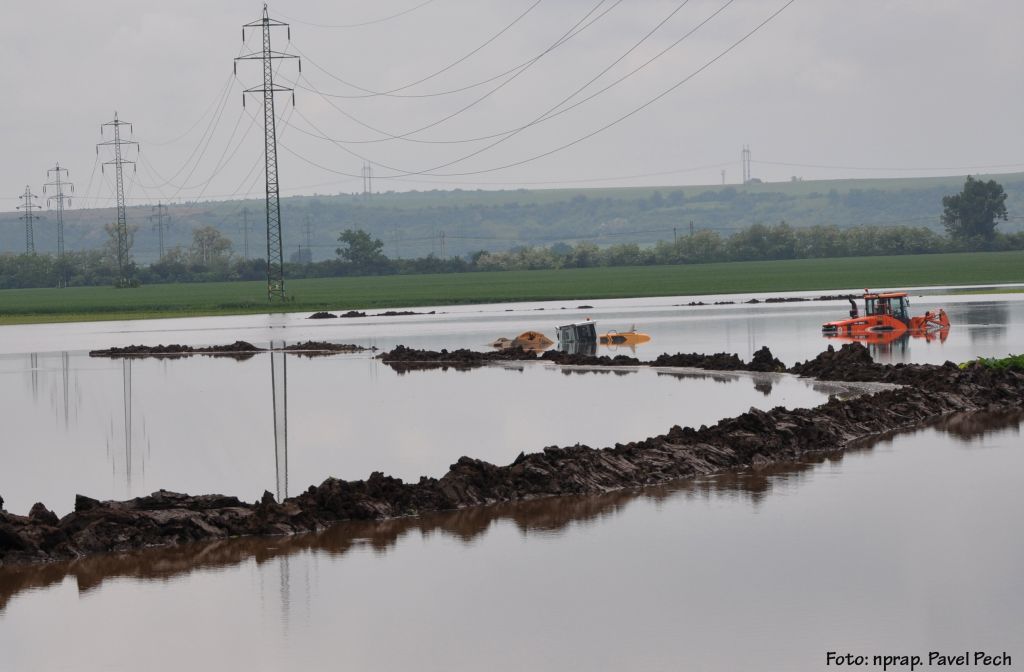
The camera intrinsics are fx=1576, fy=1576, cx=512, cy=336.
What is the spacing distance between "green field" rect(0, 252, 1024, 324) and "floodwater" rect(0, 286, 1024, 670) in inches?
2666

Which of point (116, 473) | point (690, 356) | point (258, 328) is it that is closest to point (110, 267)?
point (258, 328)

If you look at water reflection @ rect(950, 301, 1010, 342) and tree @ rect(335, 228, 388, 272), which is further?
tree @ rect(335, 228, 388, 272)

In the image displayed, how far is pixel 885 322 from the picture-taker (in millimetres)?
51000

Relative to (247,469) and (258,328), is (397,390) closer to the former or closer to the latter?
(247,469)

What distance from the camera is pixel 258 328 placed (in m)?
71.1

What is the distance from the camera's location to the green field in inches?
3875

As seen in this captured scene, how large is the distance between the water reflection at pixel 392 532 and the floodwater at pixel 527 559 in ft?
0.16

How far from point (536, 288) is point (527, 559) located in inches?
4058

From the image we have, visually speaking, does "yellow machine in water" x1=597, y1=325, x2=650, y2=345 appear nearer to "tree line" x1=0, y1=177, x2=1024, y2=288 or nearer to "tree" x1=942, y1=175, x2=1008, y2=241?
"tree line" x1=0, y1=177, x2=1024, y2=288

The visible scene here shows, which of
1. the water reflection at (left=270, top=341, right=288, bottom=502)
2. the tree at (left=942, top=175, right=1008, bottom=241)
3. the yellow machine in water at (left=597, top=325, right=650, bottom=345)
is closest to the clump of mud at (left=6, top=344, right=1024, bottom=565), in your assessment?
the water reflection at (left=270, top=341, right=288, bottom=502)

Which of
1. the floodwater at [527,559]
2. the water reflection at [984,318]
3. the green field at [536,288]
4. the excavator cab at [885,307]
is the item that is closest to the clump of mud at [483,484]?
the floodwater at [527,559]

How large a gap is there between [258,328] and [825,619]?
199 ft

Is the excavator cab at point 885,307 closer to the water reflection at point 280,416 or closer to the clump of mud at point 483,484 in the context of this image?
the water reflection at point 280,416

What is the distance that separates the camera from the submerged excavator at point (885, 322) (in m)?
49.7
